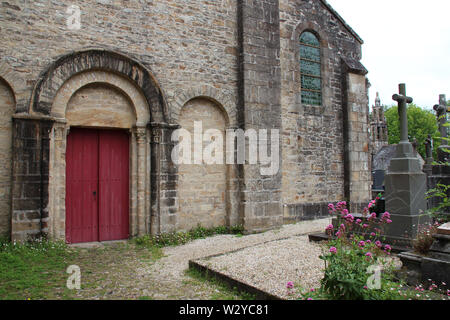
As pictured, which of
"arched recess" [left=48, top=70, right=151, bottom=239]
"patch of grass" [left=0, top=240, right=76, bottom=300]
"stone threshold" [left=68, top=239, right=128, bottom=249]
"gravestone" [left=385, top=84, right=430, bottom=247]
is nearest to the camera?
"patch of grass" [left=0, top=240, right=76, bottom=300]

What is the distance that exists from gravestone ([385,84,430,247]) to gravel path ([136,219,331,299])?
142 centimetres

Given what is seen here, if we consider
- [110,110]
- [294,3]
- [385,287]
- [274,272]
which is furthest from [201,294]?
[294,3]

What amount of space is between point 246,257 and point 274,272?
95cm

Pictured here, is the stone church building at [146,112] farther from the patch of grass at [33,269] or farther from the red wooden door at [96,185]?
the patch of grass at [33,269]

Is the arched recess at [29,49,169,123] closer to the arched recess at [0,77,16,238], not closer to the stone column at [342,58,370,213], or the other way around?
the arched recess at [0,77,16,238]

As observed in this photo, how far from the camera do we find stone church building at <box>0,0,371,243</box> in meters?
6.59

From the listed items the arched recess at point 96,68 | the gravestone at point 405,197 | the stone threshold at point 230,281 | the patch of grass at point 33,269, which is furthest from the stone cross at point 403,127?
the patch of grass at point 33,269

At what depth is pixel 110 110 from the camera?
761cm

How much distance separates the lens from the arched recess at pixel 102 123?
689 cm

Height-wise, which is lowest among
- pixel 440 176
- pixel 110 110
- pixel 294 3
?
pixel 440 176

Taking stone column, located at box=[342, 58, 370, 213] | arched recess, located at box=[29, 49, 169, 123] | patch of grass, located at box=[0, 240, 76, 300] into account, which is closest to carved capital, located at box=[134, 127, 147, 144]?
arched recess, located at box=[29, 49, 169, 123]

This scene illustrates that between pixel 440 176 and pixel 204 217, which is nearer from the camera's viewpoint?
pixel 440 176

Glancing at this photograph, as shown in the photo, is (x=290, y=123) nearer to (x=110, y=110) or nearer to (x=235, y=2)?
(x=235, y=2)
